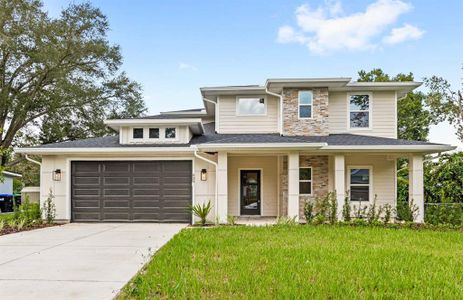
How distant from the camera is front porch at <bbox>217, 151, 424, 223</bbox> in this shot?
43.8 ft

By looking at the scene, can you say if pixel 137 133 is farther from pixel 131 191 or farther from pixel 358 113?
pixel 358 113

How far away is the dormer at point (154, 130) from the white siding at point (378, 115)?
18.8 feet

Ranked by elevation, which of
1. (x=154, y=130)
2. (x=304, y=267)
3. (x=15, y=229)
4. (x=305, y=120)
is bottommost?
(x=15, y=229)

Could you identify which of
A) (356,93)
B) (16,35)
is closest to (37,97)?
(16,35)

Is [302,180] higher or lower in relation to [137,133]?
lower

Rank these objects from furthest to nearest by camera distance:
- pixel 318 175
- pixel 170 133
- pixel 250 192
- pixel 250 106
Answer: pixel 250 106, pixel 250 192, pixel 318 175, pixel 170 133

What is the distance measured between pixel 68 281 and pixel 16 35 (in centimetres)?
2114

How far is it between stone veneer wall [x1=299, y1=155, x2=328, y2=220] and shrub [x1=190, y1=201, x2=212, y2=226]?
3.84 meters

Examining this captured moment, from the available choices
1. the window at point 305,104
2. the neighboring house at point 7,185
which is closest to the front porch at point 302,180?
the window at point 305,104

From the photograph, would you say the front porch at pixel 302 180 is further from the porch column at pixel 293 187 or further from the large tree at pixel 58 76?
the large tree at pixel 58 76

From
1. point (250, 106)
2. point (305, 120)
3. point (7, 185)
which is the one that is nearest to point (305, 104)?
point (305, 120)

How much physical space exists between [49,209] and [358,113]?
482 inches

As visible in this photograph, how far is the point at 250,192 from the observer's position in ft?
47.2

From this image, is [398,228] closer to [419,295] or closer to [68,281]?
[419,295]
